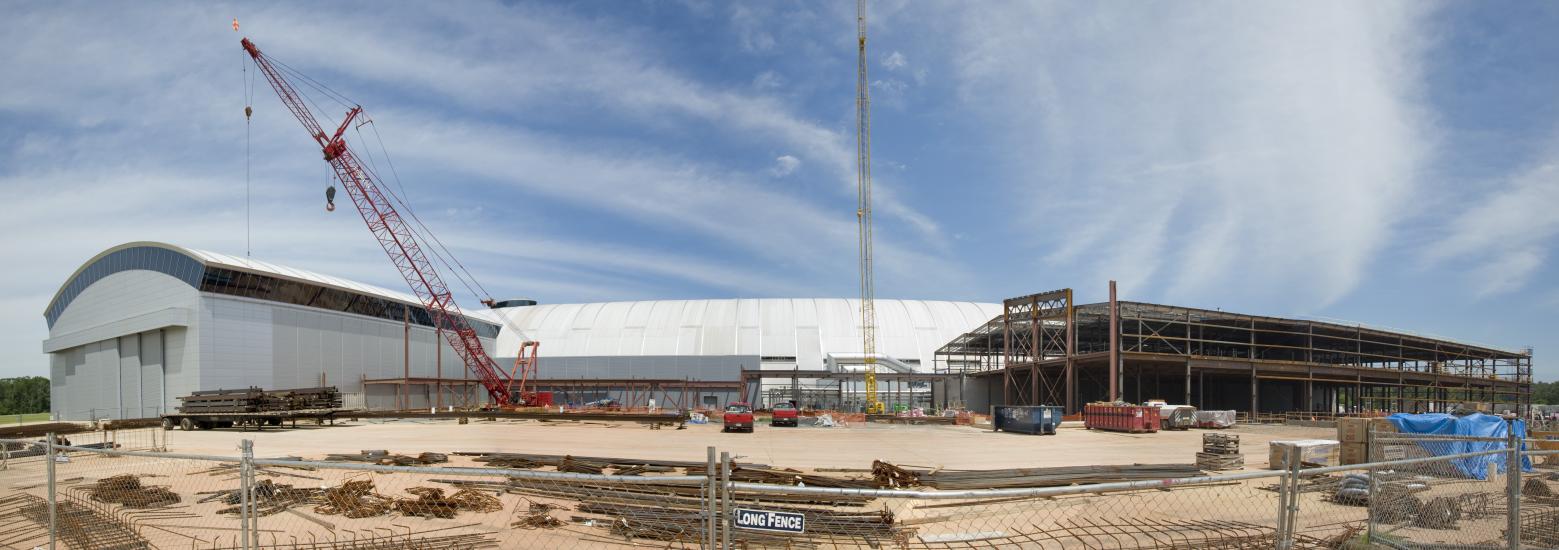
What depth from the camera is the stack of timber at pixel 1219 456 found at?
78.2 ft

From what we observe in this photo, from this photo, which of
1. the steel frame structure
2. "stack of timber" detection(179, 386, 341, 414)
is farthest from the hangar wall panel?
"stack of timber" detection(179, 386, 341, 414)

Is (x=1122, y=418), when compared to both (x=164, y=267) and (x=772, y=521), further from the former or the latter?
(x=164, y=267)

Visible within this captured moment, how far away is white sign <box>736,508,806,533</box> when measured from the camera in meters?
6.36

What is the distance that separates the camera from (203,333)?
57250 mm

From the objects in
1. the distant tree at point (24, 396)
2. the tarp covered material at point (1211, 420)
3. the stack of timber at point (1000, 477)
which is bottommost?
the distant tree at point (24, 396)

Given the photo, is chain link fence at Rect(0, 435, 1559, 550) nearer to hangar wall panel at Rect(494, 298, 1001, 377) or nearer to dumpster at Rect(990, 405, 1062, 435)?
dumpster at Rect(990, 405, 1062, 435)

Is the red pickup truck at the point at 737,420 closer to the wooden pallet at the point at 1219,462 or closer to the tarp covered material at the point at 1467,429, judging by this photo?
the wooden pallet at the point at 1219,462

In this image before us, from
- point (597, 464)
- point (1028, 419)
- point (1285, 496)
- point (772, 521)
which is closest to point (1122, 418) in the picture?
point (1028, 419)

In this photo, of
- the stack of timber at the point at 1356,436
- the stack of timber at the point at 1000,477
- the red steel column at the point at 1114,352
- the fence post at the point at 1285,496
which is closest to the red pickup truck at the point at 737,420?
the red steel column at the point at 1114,352

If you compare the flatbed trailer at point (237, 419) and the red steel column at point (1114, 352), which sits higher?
the red steel column at point (1114, 352)

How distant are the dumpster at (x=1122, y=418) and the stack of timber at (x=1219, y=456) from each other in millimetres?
18565

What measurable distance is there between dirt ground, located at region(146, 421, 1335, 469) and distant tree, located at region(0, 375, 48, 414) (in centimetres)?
10415

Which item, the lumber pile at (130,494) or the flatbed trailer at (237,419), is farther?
the flatbed trailer at (237,419)

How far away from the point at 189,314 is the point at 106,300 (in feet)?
48.1
